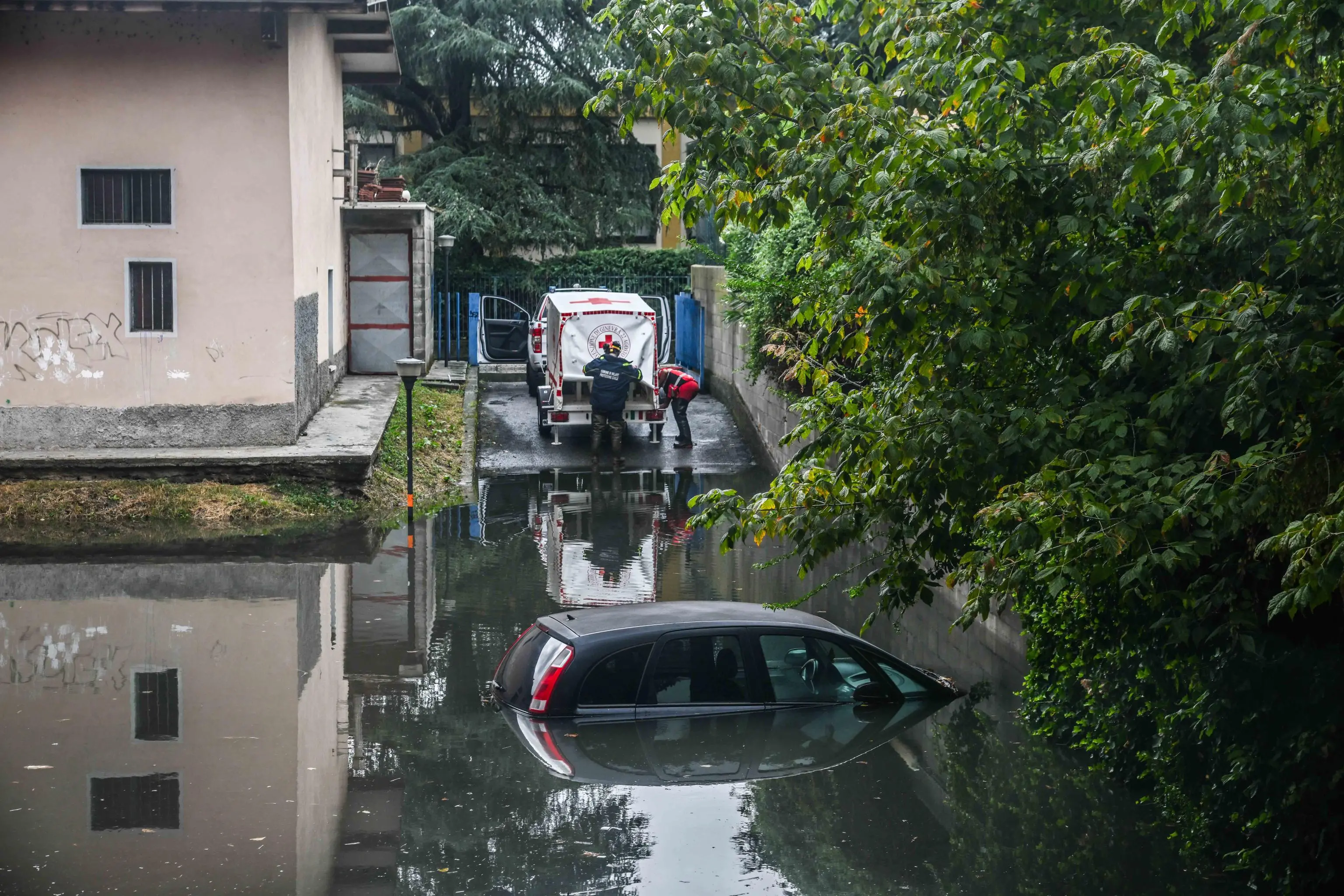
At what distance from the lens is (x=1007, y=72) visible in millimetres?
7512

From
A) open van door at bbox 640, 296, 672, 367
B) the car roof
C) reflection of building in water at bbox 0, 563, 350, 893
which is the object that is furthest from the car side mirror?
open van door at bbox 640, 296, 672, 367

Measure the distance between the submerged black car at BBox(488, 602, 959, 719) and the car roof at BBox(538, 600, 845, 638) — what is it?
0.03ft

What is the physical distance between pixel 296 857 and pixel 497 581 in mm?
7482

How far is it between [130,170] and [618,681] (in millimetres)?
13032

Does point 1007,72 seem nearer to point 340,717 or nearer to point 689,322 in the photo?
point 340,717

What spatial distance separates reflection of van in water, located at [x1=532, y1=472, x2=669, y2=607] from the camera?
1473 cm

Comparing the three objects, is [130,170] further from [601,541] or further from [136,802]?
[136,802]

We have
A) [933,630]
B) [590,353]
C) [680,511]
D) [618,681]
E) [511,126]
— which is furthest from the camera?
[511,126]

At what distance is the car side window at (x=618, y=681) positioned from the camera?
955cm

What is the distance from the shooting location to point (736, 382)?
87.8ft

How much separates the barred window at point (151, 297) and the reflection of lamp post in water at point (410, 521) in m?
3.90

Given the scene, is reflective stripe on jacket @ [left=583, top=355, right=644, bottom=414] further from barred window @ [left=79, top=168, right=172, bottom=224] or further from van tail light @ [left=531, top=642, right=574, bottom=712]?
van tail light @ [left=531, top=642, right=574, bottom=712]

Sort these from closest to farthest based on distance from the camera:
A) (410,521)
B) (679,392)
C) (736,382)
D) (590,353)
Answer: (410,521) < (679,392) < (590,353) < (736,382)

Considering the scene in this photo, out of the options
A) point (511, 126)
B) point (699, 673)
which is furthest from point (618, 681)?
point (511, 126)
